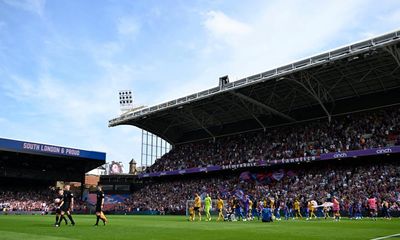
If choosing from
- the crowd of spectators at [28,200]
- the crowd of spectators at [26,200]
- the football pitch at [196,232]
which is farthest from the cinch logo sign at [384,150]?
the crowd of spectators at [26,200]

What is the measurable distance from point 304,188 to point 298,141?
665 cm

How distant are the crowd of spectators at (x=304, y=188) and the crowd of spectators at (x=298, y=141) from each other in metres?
2.63

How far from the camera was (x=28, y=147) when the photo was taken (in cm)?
5694

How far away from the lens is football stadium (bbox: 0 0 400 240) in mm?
35250

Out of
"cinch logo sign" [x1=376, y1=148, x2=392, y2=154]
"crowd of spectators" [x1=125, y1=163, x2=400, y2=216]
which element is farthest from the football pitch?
"cinch logo sign" [x1=376, y1=148, x2=392, y2=154]

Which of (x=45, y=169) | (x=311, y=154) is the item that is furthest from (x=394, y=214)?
(x=45, y=169)

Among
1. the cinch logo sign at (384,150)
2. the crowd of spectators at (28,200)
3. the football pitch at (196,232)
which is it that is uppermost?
the cinch logo sign at (384,150)

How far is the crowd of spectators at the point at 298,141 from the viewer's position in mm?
42000

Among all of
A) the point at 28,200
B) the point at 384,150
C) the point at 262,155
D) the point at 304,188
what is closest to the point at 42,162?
the point at 28,200

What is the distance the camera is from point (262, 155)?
5094 cm

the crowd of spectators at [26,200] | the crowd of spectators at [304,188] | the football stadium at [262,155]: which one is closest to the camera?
the football stadium at [262,155]

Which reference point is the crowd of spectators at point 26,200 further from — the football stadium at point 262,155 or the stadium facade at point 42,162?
the stadium facade at point 42,162

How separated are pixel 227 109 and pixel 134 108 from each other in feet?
56.8

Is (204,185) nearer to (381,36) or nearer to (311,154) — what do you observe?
(311,154)
